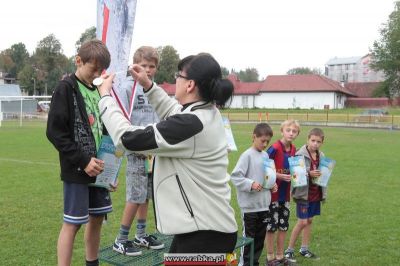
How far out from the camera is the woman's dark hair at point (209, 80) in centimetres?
282

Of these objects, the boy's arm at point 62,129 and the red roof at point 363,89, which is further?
the red roof at point 363,89

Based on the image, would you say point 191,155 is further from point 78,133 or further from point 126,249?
point 126,249

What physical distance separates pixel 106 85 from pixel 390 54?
261ft

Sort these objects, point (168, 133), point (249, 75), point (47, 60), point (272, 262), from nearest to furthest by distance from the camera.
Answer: point (168, 133)
point (272, 262)
point (47, 60)
point (249, 75)

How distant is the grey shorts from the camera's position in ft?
15.5

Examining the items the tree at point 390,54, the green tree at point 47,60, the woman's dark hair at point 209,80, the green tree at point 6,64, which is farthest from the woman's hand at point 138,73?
the green tree at point 6,64

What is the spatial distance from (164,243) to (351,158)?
43.1 ft

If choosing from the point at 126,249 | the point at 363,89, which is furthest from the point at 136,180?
the point at 363,89

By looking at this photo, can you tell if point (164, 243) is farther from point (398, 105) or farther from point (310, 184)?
point (398, 105)

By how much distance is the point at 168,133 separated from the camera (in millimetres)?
2680

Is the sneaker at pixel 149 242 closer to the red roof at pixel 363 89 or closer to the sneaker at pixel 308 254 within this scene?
the sneaker at pixel 308 254

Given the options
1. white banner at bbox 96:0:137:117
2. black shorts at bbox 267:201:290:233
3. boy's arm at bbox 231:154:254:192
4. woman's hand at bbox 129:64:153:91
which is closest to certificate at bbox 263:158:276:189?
boy's arm at bbox 231:154:254:192

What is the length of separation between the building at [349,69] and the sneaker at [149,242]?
408 ft

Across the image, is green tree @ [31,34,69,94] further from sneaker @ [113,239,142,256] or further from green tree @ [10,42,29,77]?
sneaker @ [113,239,142,256]
